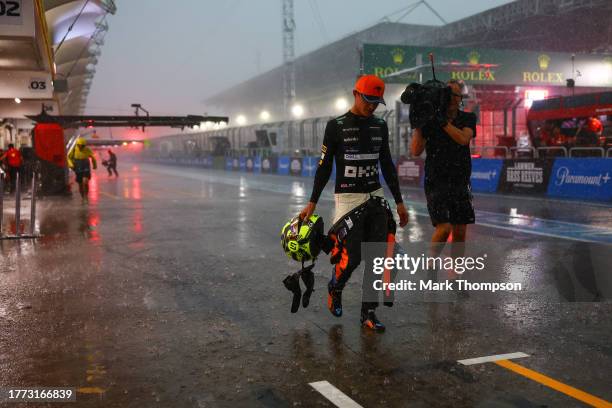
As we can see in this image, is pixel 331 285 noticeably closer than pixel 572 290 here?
Yes

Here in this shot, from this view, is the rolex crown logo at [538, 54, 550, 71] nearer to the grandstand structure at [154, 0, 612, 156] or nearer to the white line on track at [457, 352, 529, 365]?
the grandstand structure at [154, 0, 612, 156]

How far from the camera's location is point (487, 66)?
30.6m

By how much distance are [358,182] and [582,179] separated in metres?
12.9

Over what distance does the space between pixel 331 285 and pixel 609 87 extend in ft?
120

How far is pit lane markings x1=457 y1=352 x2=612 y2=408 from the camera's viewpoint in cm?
296

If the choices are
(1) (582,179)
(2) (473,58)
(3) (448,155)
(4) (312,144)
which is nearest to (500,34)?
(2) (473,58)

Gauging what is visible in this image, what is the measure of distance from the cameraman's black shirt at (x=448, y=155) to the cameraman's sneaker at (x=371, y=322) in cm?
151

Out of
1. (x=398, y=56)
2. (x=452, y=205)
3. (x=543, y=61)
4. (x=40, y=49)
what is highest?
(x=543, y=61)

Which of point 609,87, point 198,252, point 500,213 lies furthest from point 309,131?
point 198,252

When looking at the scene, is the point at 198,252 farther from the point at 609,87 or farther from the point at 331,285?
the point at 609,87

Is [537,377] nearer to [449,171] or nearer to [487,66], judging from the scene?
[449,171]

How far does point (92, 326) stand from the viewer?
14.7 ft

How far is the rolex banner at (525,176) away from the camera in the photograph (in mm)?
16169

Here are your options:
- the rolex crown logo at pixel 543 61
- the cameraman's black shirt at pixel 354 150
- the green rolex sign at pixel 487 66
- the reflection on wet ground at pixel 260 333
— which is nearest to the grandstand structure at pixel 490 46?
the green rolex sign at pixel 487 66
